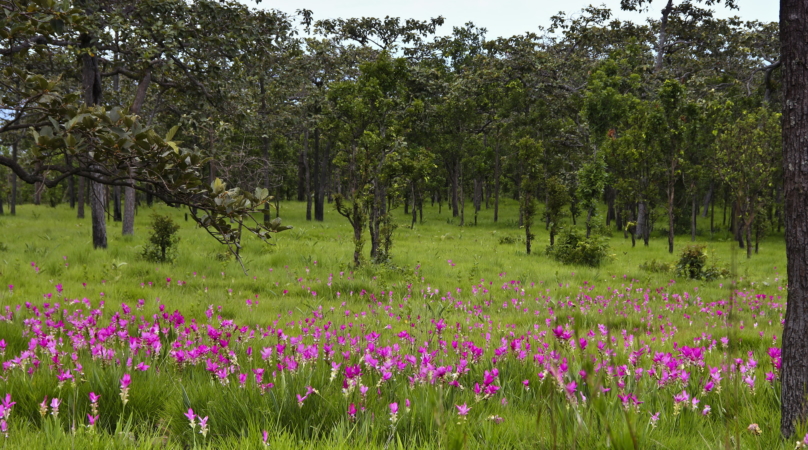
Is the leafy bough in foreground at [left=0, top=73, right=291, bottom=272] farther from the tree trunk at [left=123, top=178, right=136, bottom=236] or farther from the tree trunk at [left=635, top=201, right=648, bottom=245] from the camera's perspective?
the tree trunk at [left=635, top=201, right=648, bottom=245]

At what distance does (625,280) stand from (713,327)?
5240 millimetres

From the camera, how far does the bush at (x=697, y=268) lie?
12.7m

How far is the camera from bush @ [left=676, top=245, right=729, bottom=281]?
1266 centimetres

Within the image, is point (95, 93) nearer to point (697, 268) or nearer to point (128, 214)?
point (128, 214)

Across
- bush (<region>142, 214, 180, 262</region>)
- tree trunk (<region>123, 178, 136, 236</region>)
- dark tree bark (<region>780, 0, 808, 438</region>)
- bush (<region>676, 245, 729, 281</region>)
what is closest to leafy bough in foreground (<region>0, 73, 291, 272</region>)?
dark tree bark (<region>780, 0, 808, 438</region>)

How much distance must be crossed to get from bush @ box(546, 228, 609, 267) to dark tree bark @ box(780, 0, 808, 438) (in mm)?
12325

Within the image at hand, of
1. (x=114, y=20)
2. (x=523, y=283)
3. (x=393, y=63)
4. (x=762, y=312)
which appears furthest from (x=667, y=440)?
(x=393, y=63)

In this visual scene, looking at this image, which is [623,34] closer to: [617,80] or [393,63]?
[617,80]

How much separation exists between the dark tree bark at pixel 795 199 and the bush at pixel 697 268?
37.7 feet

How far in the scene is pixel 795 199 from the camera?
2447 millimetres

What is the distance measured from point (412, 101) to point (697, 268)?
12.5m

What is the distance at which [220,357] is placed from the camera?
3.48 metres

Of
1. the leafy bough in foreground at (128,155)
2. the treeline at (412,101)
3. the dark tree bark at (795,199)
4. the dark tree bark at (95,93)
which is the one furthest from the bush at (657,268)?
the dark tree bark at (95,93)

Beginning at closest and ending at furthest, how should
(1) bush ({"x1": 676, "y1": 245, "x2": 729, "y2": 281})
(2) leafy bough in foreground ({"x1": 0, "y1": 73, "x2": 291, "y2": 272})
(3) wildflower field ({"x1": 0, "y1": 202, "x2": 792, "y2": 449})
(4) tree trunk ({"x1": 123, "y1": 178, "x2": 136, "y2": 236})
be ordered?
(3) wildflower field ({"x1": 0, "y1": 202, "x2": 792, "y2": 449}) < (2) leafy bough in foreground ({"x1": 0, "y1": 73, "x2": 291, "y2": 272}) < (1) bush ({"x1": 676, "y1": 245, "x2": 729, "y2": 281}) < (4) tree trunk ({"x1": 123, "y1": 178, "x2": 136, "y2": 236})
